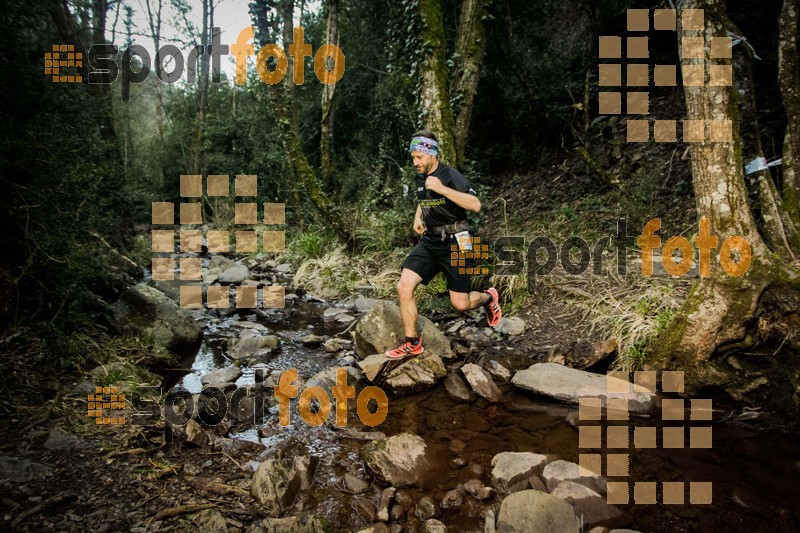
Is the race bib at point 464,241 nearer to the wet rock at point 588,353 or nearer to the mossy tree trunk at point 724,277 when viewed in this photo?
the wet rock at point 588,353

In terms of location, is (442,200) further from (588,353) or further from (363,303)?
(363,303)

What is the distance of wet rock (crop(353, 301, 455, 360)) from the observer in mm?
4207

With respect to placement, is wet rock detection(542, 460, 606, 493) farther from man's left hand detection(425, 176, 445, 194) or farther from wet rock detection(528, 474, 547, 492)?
man's left hand detection(425, 176, 445, 194)

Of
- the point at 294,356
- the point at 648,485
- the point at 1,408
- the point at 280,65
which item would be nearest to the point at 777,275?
the point at 648,485

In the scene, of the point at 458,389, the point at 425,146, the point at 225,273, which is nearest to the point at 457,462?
the point at 458,389

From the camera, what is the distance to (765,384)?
3.10 metres

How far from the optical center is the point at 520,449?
9.18 feet

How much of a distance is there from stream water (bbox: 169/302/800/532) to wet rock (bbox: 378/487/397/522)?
0.07 meters

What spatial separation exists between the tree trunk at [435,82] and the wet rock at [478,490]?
4.17 meters

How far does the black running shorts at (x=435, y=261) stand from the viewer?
3.89 m

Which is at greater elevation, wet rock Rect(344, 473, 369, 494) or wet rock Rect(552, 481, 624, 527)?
wet rock Rect(552, 481, 624, 527)

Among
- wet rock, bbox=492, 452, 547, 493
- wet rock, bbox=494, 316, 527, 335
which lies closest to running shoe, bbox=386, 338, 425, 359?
wet rock, bbox=494, 316, 527, 335

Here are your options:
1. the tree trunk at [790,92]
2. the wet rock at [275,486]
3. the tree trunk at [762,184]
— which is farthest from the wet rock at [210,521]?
the tree trunk at [790,92]

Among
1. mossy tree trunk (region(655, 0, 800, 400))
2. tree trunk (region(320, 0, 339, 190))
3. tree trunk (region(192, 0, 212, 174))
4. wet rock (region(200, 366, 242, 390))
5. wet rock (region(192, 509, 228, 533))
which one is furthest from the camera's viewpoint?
tree trunk (region(192, 0, 212, 174))
